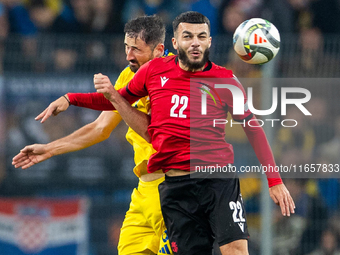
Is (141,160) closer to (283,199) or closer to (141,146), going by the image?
(141,146)

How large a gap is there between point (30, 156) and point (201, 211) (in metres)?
1.66

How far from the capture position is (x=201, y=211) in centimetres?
430

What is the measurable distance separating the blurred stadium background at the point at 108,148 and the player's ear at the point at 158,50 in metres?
1.98

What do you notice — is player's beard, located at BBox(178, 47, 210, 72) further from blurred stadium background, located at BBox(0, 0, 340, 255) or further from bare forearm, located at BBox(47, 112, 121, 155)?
blurred stadium background, located at BBox(0, 0, 340, 255)

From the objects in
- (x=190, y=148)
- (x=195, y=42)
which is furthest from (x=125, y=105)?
(x=195, y=42)

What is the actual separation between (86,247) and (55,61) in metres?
2.43

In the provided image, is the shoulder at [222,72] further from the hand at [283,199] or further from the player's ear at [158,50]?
the hand at [283,199]

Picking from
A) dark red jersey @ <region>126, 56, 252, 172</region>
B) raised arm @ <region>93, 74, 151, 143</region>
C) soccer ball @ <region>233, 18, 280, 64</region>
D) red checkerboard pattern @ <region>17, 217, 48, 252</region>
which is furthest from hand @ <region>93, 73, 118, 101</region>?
red checkerboard pattern @ <region>17, 217, 48, 252</region>

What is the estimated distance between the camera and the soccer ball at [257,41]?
4.73m

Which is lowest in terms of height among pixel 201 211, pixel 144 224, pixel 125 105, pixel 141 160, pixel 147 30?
pixel 144 224

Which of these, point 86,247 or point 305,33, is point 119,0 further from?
point 86,247

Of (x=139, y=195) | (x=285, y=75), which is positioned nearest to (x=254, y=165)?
(x=285, y=75)

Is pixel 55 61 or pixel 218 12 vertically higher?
pixel 218 12

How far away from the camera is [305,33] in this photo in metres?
8.27
